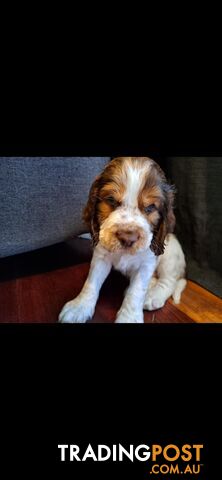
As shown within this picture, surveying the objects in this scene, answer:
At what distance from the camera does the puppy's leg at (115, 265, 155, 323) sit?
1298 millimetres

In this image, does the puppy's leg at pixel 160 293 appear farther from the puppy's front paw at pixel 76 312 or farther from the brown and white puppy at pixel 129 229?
the puppy's front paw at pixel 76 312

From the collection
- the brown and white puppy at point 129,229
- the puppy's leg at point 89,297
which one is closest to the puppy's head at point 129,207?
the brown and white puppy at point 129,229

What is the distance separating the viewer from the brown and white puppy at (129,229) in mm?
1191

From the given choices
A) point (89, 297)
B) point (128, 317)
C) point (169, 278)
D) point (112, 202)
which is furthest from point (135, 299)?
point (112, 202)

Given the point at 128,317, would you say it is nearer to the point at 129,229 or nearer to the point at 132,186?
the point at 129,229

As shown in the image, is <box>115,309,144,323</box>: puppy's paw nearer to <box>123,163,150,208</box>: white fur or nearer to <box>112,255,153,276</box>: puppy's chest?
<box>112,255,153,276</box>: puppy's chest

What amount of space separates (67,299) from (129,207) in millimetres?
523

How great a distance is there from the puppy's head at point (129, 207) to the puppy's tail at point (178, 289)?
0.31 meters

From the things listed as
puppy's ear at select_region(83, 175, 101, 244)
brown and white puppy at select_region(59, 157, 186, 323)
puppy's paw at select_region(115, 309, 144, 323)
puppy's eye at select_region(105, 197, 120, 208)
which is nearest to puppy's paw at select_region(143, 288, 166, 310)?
brown and white puppy at select_region(59, 157, 186, 323)

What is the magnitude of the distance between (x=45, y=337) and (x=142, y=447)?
17.4 inches

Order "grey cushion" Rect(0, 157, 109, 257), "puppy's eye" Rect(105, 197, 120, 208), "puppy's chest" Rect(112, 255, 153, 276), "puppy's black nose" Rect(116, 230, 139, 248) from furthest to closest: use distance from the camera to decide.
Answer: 1. "grey cushion" Rect(0, 157, 109, 257)
2. "puppy's chest" Rect(112, 255, 153, 276)
3. "puppy's eye" Rect(105, 197, 120, 208)
4. "puppy's black nose" Rect(116, 230, 139, 248)
